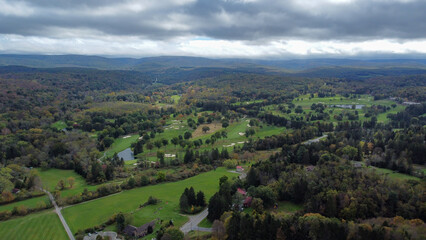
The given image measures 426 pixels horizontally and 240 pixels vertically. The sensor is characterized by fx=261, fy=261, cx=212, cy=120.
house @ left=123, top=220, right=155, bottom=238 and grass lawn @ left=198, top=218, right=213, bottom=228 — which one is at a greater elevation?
house @ left=123, top=220, right=155, bottom=238

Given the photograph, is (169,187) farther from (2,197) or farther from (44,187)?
(2,197)

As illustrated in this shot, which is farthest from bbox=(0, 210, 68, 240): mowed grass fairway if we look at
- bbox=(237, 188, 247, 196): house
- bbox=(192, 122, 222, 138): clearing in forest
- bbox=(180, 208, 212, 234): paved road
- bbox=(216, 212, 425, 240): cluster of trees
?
bbox=(192, 122, 222, 138): clearing in forest

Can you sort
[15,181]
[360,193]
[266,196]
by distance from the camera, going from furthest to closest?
[15,181] → [266,196] → [360,193]

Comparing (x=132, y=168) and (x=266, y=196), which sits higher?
(x=266, y=196)

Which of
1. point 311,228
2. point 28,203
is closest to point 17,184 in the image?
point 28,203

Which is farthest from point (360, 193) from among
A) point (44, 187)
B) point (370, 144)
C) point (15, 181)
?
point (15, 181)

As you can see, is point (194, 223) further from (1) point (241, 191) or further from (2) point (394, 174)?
(2) point (394, 174)

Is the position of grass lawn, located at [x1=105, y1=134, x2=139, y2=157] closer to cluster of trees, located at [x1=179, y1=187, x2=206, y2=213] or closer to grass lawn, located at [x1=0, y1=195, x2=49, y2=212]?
grass lawn, located at [x1=0, y1=195, x2=49, y2=212]
